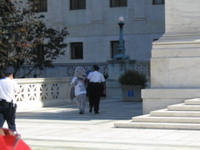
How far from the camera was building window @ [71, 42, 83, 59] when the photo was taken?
41969 mm

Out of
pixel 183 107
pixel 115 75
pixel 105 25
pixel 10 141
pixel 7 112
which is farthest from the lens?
pixel 105 25

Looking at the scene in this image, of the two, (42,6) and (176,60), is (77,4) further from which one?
(176,60)

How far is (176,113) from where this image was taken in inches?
585

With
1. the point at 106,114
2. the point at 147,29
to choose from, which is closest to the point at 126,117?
the point at 106,114

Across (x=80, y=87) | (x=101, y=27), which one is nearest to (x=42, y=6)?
(x=101, y=27)

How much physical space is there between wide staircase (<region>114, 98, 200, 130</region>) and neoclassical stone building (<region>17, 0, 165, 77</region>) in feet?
74.3

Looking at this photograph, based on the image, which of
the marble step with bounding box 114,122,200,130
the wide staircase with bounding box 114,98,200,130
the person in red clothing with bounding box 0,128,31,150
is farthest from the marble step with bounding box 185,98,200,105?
the person in red clothing with bounding box 0,128,31,150

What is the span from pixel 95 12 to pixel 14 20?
14978 mm

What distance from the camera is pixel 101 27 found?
134 feet

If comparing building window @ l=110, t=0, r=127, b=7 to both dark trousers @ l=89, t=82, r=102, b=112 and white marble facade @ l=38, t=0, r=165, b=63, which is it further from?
dark trousers @ l=89, t=82, r=102, b=112

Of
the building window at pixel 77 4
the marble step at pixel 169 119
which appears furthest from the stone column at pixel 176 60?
the building window at pixel 77 4

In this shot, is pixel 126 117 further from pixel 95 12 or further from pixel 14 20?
pixel 95 12

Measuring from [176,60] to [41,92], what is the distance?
7983 mm

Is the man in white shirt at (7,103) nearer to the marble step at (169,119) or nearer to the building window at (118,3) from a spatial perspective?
the marble step at (169,119)
